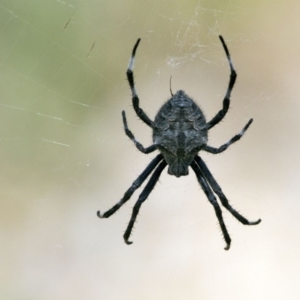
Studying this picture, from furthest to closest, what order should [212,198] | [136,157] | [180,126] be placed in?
[136,157], [212,198], [180,126]

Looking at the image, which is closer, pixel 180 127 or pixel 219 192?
pixel 180 127

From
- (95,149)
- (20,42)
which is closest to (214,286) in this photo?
(95,149)

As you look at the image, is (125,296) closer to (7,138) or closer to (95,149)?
(95,149)

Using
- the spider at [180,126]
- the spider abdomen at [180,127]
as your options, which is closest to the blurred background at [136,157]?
the spider at [180,126]

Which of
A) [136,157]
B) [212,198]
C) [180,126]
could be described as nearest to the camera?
[180,126]

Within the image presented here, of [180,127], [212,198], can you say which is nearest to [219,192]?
[212,198]

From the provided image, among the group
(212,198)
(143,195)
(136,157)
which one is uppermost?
(212,198)

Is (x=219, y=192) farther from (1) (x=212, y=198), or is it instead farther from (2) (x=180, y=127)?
(2) (x=180, y=127)

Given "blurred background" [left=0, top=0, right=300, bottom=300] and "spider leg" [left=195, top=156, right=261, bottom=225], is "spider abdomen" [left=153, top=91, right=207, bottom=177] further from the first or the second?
"blurred background" [left=0, top=0, right=300, bottom=300]
